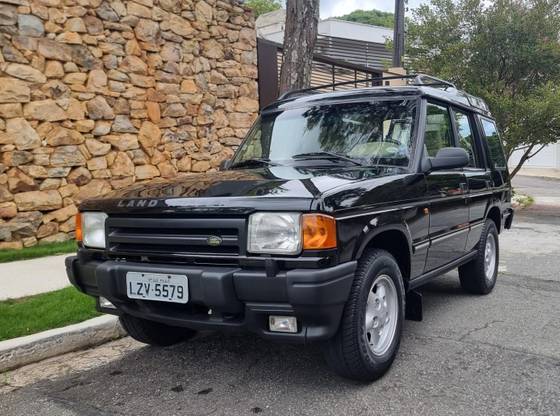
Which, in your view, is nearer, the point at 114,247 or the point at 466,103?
the point at 114,247

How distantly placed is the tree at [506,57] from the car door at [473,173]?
8114 millimetres

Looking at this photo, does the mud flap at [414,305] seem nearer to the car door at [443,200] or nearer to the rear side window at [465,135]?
the car door at [443,200]

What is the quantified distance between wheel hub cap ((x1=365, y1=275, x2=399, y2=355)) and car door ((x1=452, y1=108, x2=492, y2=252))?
1.72 metres

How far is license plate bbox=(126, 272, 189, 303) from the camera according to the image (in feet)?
9.72

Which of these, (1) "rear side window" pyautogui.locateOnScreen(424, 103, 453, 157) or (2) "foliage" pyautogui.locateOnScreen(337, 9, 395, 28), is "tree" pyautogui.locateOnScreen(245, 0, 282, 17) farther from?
(1) "rear side window" pyautogui.locateOnScreen(424, 103, 453, 157)

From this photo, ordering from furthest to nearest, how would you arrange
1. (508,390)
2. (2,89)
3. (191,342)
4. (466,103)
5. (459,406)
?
(2,89) < (466,103) < (191,342) < (508,390) < (459,406)

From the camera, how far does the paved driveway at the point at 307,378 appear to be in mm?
3014

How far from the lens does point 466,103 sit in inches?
204

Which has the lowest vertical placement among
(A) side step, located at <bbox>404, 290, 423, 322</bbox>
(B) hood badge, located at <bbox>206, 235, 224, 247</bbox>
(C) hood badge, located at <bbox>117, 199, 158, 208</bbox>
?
(A) side step, located at <bbox>404, 290, 423, 322</bbox>

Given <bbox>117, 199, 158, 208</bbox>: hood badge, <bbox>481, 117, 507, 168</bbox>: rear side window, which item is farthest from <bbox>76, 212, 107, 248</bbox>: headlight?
<bbox>481, 117, 507, 168</bbox>: rear side window

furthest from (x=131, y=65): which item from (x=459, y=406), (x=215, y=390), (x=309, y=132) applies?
(x=459, y=406)

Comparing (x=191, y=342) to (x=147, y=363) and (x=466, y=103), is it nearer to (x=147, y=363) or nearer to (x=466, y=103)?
(x=147, y=363)

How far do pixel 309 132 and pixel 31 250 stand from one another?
4689mm

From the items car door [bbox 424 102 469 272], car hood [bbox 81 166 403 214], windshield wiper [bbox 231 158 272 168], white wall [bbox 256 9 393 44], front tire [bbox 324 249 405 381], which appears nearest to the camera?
car hood [bbox 81 166 403 214]
